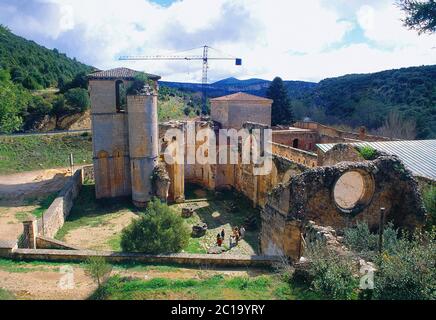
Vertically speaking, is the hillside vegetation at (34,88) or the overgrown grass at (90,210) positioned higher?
the hillside vegetation at (34,88)

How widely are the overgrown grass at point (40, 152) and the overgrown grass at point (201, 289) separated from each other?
27.3 m

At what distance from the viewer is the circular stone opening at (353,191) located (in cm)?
1108

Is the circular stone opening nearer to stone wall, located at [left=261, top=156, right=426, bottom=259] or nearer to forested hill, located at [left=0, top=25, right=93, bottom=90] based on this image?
stone wall, located at [left=261, top=156, right=426, bottom=259]

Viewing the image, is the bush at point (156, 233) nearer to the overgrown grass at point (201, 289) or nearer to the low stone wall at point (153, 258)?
the low stone wall at point (153, 258)

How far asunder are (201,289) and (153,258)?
3.34 m

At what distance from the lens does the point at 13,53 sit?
6119cm

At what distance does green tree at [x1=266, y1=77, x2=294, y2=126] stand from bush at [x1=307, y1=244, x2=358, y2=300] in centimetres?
3631

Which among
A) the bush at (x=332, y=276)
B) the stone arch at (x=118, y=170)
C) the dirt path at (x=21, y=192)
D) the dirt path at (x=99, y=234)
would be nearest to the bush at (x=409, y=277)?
Answer: the bush at (x=332, y=276)

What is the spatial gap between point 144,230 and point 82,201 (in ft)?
41.6

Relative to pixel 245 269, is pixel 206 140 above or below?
above

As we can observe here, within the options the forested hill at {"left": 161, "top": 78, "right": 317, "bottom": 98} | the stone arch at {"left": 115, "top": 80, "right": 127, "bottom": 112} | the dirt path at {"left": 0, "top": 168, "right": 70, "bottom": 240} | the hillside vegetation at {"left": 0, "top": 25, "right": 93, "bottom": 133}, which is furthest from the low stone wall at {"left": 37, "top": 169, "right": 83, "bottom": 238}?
the forested hill at {"left": 161, "top": 78, "right": 317, "bottom": 98}

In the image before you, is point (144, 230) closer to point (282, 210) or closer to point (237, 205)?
Result: point (282, 210)
